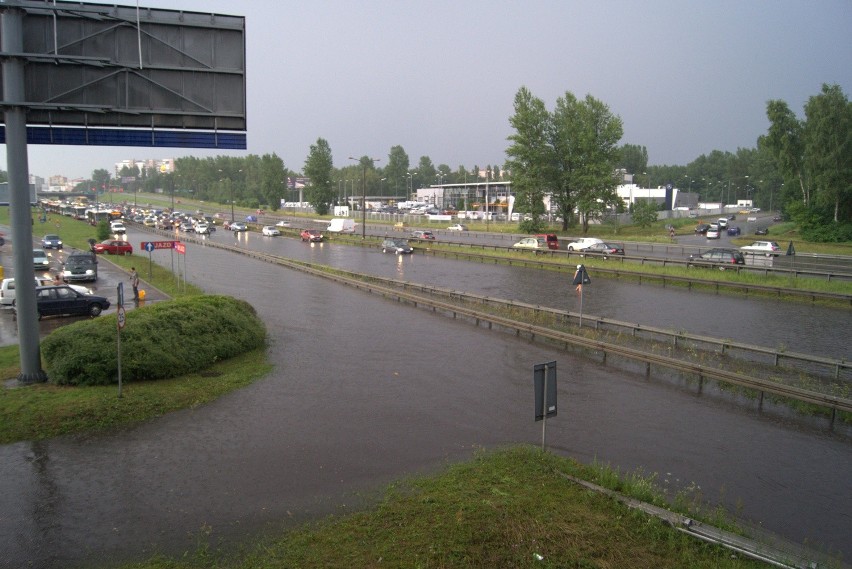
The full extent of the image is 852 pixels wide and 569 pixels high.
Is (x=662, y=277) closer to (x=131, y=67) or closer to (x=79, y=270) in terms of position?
(x=131, y=67)

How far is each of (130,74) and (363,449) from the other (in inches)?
446

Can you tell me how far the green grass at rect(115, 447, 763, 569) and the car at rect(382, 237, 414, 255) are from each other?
4629cm

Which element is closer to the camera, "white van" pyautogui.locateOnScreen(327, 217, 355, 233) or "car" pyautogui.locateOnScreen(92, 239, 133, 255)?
"car" pyautogui.locateOnScreen(92, 239, 133, 255)

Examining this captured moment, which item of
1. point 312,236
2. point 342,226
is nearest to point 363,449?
point 312,236

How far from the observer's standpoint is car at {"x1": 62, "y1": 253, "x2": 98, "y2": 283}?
1351 inches

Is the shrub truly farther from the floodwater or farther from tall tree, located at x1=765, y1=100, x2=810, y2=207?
tall tree, located at x1=765, y1=100, x2=810, y2=207

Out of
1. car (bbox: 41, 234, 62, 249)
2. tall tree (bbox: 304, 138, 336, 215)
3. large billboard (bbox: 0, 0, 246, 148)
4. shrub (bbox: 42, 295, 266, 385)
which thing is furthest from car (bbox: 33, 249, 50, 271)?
tall tree (bbox: 304, 138, 336, 215)

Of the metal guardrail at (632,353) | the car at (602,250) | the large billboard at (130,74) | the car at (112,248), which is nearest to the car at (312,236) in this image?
the car at (112,248)

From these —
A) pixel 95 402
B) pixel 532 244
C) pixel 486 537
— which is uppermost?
pixel 532 244

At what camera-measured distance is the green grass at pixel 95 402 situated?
12492mm

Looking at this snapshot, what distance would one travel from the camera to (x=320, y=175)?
125 m

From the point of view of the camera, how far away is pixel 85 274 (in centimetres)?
3453

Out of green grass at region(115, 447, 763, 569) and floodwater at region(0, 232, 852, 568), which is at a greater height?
green grass at region(115, 447, 763, 569)

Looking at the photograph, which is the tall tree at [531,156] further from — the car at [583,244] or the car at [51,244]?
the car at [51,244]
